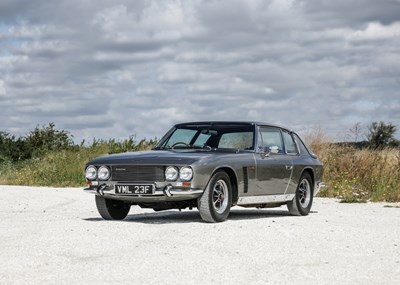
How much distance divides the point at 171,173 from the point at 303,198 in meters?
3.87

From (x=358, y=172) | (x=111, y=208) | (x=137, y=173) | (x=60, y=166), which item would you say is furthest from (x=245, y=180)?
(x=60, y=166)

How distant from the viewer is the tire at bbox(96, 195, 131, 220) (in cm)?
1322

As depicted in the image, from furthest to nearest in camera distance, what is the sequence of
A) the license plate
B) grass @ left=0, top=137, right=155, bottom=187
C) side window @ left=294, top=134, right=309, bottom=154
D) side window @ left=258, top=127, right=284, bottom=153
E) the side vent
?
grass @ left=0, top=137, right=155, bottom=187 → side window @ left=294, top=134, right=309, bottom=154 → side window @ left=258, top=127, right=284, bottom=153 → the side vent → the license plate

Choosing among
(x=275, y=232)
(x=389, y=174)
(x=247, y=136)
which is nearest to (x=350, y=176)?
(x=389, y=174)

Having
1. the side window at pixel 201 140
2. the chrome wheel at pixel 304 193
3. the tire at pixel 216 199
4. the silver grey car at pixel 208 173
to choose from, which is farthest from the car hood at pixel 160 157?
the chrome wheel at pixel 304 193

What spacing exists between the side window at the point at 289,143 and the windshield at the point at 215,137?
4.39 ft

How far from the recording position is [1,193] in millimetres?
22422

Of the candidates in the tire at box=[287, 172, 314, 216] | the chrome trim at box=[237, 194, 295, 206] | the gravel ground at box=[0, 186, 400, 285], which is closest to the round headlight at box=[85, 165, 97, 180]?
the gravel ground at box=[0, 186, 400, 285]

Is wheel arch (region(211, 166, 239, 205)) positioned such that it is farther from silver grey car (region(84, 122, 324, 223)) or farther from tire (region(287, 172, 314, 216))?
tire (region(287, 172, 314, 216))

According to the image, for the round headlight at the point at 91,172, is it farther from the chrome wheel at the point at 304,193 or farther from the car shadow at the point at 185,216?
the chrome wheel at the point at 304,193

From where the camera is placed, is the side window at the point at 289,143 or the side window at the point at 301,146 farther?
the side window at the point at 301,146

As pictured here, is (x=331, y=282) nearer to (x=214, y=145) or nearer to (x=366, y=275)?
(x=366, y=275)

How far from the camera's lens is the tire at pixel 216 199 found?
1223 centimetres

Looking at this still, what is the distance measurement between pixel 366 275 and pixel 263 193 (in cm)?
574
